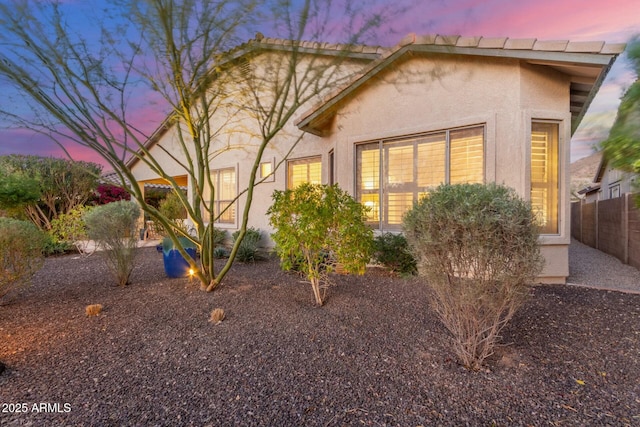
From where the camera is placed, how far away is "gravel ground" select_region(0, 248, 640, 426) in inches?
88.5

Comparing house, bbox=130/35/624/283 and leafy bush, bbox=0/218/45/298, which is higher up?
house, bbox=130/35/624/283

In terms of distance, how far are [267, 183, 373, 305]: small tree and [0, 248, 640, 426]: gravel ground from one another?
0.67m

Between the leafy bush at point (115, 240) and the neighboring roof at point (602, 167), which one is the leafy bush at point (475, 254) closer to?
the neighboring roof at point (602, 167)

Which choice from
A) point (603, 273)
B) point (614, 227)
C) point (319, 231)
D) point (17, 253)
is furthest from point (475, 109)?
point (17, 253)

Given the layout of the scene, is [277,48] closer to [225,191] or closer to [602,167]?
[602,167]

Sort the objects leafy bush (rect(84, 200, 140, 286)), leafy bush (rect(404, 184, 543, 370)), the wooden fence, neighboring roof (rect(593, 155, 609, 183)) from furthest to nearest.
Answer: the wooden fence → leafy bush (rect(84, 200, 140, 286)) → neighboring roof (rect(593, 155, 609, 183)) → leafy bush (rect(404, 184, 543, 370))

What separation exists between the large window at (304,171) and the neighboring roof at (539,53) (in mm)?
2611

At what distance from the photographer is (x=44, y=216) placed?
1250cm

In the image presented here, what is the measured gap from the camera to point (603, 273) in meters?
6.13

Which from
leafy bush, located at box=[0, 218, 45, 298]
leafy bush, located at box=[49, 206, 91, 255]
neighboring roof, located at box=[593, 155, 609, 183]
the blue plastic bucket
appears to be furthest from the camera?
leafy bush, located at box=[49, 206, 91, 255]

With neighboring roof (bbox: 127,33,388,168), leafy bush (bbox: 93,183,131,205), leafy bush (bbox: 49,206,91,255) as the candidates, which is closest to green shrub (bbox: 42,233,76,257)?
leafy bush (bbox: 49,206,91,255)

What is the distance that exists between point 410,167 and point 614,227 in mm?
6202

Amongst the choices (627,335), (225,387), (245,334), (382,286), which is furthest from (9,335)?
(627,335)

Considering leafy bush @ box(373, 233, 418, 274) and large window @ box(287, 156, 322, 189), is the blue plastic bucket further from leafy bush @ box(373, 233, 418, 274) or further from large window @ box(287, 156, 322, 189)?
leafy bush @ box(373, 233, 418, 274)
